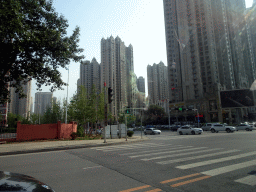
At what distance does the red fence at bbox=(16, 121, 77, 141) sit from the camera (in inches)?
811

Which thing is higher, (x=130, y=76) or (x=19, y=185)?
(x=130, y=76)

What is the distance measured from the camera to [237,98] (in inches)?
1981

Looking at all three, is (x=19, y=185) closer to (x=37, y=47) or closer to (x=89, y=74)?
(x=37, y=47)

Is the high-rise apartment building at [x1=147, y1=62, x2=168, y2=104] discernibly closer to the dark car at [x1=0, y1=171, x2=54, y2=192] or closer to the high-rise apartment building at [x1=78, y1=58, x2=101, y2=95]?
the high-rise apartment building at [x1=78, y1=58, x2=101, y2=95]

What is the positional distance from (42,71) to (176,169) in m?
13.0

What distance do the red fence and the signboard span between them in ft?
150

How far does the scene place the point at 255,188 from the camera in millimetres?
4594

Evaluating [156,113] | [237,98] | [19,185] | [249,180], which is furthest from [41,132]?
[156,113]

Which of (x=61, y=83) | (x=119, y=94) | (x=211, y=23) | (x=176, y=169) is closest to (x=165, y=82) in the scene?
(x=119, y=94)

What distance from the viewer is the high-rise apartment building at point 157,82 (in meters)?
107

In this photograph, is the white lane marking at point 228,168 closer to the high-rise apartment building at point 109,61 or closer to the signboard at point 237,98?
the signboard at point 237,98

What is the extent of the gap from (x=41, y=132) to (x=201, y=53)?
76.0m

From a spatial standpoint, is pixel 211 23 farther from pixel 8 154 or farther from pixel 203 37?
pixel 8 154

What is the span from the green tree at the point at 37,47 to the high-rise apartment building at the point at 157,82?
92.9m
